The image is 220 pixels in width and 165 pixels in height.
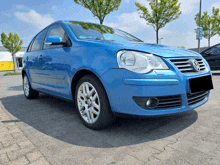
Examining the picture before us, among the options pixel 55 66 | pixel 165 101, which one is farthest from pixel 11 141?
pixel 165 101

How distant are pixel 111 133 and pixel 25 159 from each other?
3.36ft

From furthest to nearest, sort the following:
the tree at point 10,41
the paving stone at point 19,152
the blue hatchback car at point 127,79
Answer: the tree at point 10,41 → the blue hatchback car at point 127,79 → the paving stone at point 19,152

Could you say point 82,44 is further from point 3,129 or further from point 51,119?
point 3,129

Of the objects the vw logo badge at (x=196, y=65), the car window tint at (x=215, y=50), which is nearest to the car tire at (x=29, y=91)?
the vw logo badge at (x=196, y=65)

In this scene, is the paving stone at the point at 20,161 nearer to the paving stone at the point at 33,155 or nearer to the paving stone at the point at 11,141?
the paving stone at the point at 33,155

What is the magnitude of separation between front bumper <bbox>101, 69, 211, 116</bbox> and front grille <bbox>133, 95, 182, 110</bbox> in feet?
0.11

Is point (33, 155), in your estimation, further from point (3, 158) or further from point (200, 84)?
point (200, 84)

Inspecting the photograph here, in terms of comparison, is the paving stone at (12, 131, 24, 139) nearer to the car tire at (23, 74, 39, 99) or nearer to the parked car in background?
the car tire at (23, 74, 39, 99)

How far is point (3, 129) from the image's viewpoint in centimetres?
265

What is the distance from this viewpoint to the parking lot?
174cm

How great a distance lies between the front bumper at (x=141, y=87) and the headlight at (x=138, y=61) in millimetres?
67

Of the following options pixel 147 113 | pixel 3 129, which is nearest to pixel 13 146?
pixel 3 129

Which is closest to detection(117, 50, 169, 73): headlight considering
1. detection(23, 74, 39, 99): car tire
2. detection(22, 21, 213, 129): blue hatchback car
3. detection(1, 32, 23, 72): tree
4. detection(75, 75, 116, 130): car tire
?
detection(22, 21, 213, 129): blue hatchback car

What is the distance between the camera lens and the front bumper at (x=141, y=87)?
195 centimetres
